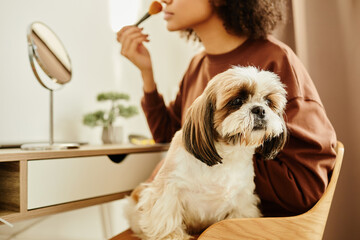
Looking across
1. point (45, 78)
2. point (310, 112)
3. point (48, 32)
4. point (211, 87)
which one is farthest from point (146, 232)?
point (48, 32)

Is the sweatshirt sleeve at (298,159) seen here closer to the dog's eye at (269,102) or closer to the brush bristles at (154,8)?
the dog's eye at (269,102)

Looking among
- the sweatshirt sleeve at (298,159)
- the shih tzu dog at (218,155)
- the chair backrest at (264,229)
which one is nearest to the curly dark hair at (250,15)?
the sweatshirt sleeve at (298,159)

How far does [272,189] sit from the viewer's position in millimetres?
1182

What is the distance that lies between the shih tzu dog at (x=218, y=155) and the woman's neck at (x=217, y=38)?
14.7 inches

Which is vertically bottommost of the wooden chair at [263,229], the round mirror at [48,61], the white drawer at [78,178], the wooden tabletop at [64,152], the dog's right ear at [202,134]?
the wooden chair at [263,229]

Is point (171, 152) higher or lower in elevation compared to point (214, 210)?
higher

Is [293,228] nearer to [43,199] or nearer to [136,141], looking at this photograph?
[43,199]

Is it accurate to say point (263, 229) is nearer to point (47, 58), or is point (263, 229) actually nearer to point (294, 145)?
point (294, 145)

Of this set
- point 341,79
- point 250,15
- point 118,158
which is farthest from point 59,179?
point 341,79

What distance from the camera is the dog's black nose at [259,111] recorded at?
101cm

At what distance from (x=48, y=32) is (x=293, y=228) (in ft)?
4.90

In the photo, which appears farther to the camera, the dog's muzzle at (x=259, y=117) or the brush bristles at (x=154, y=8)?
the brush bristles at (x=154, y=8)

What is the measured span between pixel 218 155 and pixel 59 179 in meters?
0.74

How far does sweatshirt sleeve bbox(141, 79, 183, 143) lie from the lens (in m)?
1.82
